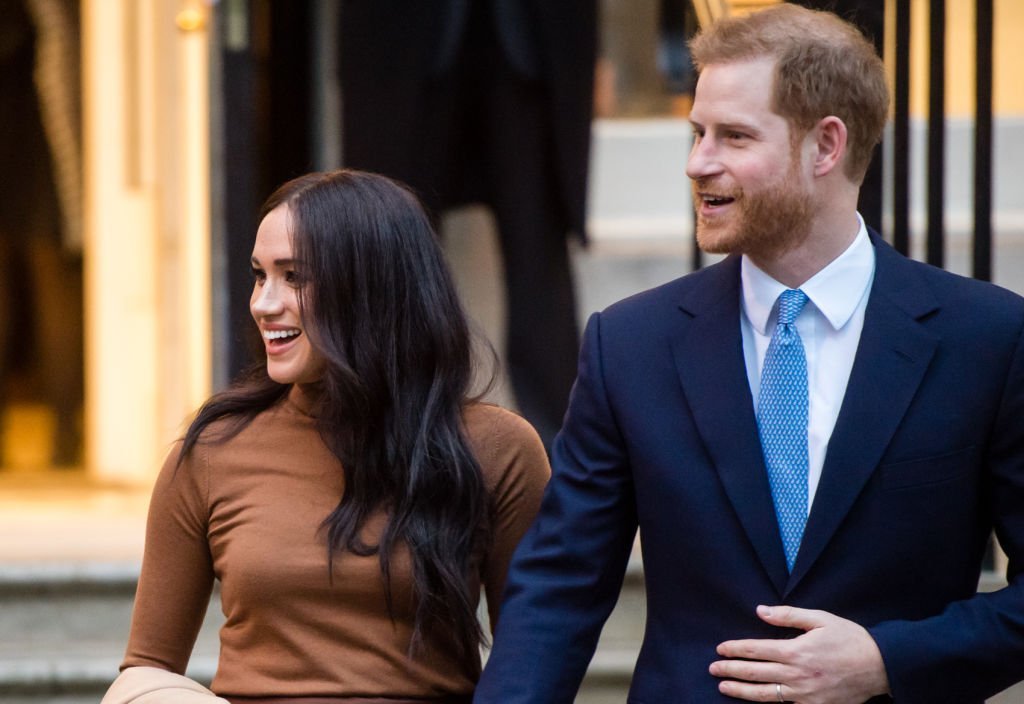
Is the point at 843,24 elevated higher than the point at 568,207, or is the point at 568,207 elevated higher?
the point at 843,24

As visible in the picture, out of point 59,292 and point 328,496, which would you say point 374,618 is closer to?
point 328,496

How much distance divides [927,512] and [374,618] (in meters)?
0.80

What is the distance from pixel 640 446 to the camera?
2.23m

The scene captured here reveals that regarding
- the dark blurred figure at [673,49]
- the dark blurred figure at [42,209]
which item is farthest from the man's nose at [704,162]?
the dark blurred figure at [673,49]

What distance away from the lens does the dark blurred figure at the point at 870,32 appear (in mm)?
3039

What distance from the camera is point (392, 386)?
246cm

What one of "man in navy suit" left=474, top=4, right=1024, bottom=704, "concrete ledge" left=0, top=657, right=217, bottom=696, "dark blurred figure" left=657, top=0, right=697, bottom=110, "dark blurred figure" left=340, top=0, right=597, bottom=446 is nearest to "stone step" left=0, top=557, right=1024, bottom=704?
"concrete ledge" left=0, top=657, right=217, bottom=696

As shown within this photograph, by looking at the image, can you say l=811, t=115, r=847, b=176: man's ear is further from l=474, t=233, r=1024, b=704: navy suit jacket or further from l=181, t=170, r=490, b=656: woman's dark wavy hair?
l=181, t=170, r=490, b=656: woman's dark wavy hair

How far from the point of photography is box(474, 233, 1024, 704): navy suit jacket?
2.10 meters

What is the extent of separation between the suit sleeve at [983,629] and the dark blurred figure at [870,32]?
3.16ft

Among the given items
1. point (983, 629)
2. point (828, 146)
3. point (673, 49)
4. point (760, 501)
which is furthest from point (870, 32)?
point (673, 49)

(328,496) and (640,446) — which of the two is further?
(328,496)

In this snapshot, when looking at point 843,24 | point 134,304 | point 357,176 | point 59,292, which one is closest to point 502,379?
point 134,304

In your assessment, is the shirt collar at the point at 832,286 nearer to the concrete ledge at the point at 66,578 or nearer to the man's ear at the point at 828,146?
the man's ear at the point at 828,146
